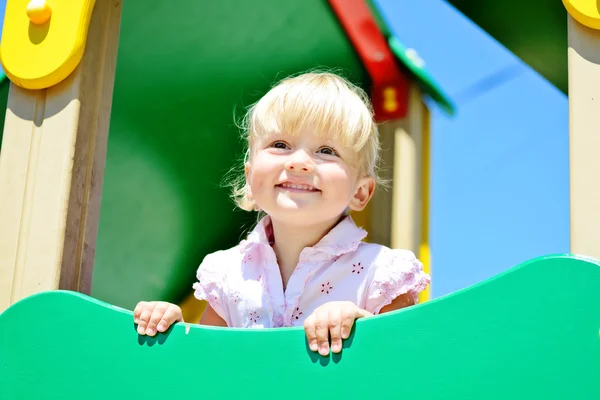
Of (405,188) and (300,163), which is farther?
(405,188)

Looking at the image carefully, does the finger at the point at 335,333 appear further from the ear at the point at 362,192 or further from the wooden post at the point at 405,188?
the wooden post at the point at 405,188

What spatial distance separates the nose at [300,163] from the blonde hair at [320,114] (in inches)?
1.9

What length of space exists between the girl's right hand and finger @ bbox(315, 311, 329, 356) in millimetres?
195

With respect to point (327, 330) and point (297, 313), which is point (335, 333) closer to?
point (327, 330)

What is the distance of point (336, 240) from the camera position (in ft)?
4.03

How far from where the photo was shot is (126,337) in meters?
0.92

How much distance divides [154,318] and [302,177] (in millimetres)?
341

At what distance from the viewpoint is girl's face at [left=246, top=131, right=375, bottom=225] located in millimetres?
1152

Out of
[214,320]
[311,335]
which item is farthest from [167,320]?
[214,320]

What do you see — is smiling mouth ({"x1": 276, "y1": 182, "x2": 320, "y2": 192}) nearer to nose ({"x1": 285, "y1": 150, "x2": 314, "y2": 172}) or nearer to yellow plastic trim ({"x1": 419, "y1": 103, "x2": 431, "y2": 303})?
nose ({"x1": 285, "y1": 150, "x2": 314, "y2": 172})

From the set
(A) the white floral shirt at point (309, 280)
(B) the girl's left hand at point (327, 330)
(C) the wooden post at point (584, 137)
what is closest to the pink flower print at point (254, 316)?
(A) the white floral shirt at point (309, 280)

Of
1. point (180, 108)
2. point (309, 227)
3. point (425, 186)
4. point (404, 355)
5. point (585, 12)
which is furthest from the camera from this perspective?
point (425, 186)

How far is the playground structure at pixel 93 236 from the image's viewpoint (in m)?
0.75

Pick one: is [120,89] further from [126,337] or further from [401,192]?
[126,337]
